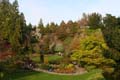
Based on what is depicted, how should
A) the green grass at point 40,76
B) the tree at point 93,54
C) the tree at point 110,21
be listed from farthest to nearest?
1. the tree at point 110,21
2. the tree at point 93,54
3. the green grass at point 40,76

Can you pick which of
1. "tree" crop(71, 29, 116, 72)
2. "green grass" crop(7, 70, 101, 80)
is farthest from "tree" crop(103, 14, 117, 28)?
"green grass" crop(7, 70, 101, 80)

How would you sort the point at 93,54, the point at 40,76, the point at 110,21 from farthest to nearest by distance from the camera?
1. the point at 110,21
2. the point at 93,54
3. the point at 40,76

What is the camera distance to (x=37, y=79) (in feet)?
104

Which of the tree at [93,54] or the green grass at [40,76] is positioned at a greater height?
the tree at [93,54]

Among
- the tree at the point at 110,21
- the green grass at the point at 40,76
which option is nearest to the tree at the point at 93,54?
the green grass at the point at 40,76

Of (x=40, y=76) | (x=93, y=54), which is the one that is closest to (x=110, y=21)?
(x=93, y=54)

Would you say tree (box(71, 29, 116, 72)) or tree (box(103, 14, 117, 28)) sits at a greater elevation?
tree (box(103, 14, 117, 28))

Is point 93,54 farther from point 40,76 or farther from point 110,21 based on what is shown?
point 40,76

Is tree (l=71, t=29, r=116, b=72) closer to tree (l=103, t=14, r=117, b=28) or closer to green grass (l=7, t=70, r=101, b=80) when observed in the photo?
green grass (l=7, t=70, r=101, b=80)

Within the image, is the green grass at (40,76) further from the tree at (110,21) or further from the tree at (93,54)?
the tree at (110,21)

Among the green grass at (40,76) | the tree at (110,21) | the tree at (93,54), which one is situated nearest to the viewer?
the green grass at (40,76)

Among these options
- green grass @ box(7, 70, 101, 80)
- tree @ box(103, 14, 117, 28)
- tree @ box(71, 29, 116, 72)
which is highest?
tree @ box(103, 14, 117, 28)

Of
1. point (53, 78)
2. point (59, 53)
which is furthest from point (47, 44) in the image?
point (53, 78)

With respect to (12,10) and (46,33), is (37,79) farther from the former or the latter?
(46,33)
